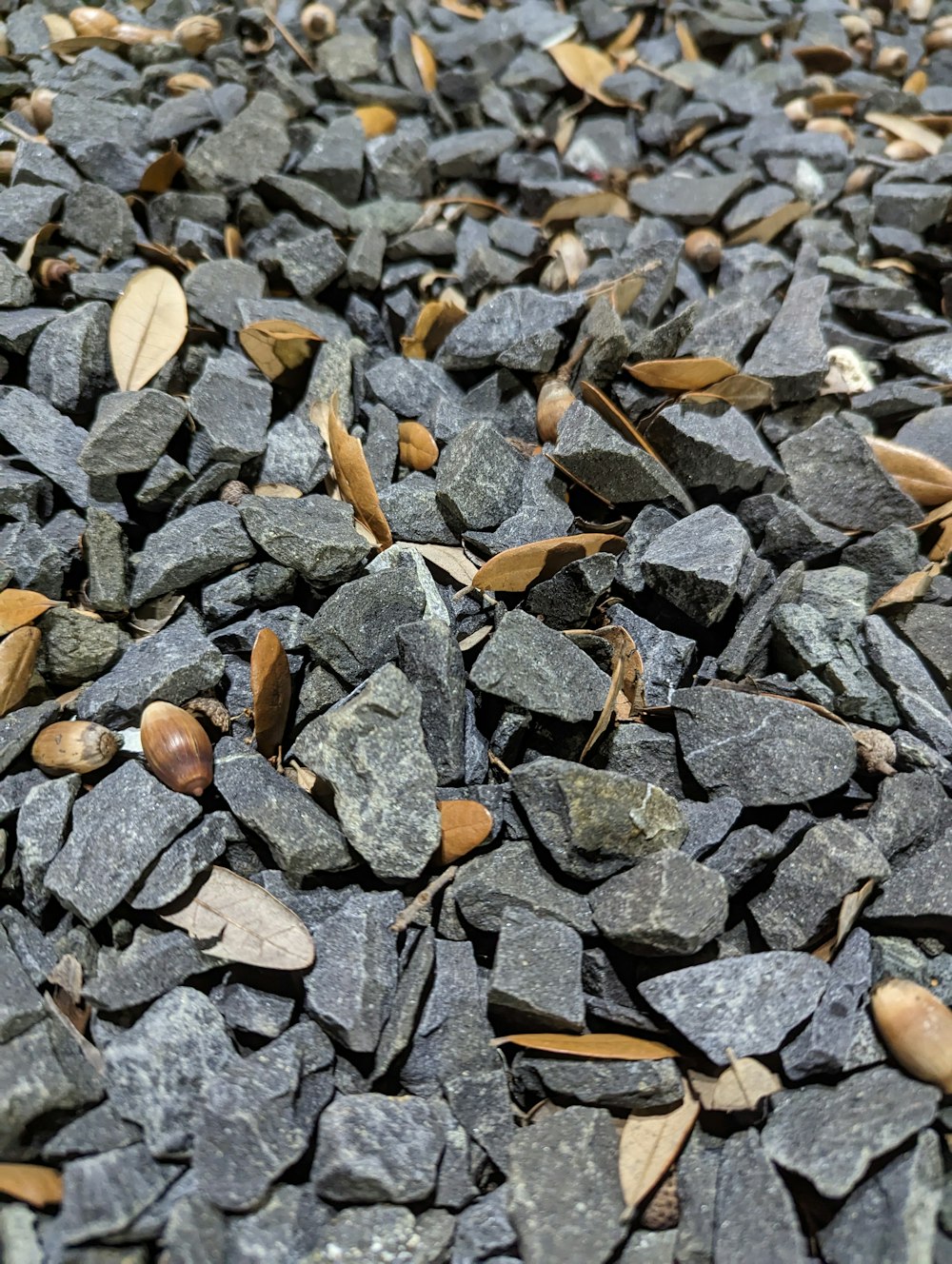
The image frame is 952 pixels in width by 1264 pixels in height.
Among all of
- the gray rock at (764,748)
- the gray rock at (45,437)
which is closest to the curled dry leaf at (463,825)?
the gray rock at (764,748)

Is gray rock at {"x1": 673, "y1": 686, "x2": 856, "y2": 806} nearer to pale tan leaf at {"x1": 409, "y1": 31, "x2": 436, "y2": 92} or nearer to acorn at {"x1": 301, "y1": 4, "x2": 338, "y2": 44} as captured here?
pale tan leaf at {"x1": 409, "y1": 31, "x2": 436, "y2": 92}

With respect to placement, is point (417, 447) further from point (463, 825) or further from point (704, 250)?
point (704, 250)

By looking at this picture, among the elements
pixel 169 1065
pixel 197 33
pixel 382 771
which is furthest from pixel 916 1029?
pixel 197 33

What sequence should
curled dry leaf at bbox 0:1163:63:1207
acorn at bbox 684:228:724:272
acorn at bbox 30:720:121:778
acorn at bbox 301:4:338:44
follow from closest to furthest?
curled dry leaf at bbox 0:1163:63:1207, acorn at bbox 30:720:121:778, acorn at bbox 684:228:724:272, acorn at bbox 301:4:338:44

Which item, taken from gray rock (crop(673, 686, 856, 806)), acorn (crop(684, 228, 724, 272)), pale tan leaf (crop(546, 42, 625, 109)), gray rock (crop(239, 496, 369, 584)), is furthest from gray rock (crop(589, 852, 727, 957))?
pale tan leaf (crop(546, 42, 625, 109))

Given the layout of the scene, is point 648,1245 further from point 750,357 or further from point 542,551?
point 750,357

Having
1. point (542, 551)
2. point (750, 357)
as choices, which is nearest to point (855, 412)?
point (750, 357)
